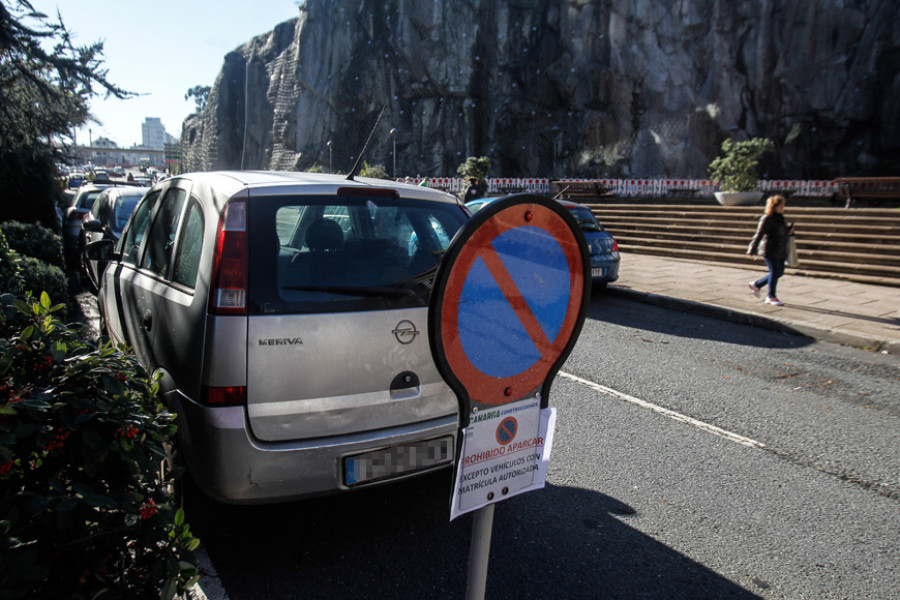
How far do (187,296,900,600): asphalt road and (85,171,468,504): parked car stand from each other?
1.32 ft

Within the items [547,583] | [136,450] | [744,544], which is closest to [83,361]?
[136,450]

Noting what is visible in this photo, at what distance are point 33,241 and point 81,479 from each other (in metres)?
8.40

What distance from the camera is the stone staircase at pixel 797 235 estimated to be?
38.7 ft

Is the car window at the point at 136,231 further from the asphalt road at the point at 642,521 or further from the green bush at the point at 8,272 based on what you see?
the asphalt road at the point at 642,521

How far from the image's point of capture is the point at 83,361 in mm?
1980

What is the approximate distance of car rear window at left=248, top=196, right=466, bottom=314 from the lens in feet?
8.86

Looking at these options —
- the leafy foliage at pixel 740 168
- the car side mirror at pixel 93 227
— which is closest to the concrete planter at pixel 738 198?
the leafy foliage at pixel 740 168

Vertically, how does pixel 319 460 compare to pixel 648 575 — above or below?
above

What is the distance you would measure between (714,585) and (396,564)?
144cm

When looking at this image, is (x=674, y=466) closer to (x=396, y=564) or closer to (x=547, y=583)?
(x=547, y=583)

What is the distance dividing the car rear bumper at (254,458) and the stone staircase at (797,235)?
1193 centimetres

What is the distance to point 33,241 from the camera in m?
8.66

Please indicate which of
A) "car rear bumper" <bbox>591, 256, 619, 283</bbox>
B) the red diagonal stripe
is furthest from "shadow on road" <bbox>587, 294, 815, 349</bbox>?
the red diagonal stripe

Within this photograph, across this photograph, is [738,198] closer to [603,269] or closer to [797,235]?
[797,235]
